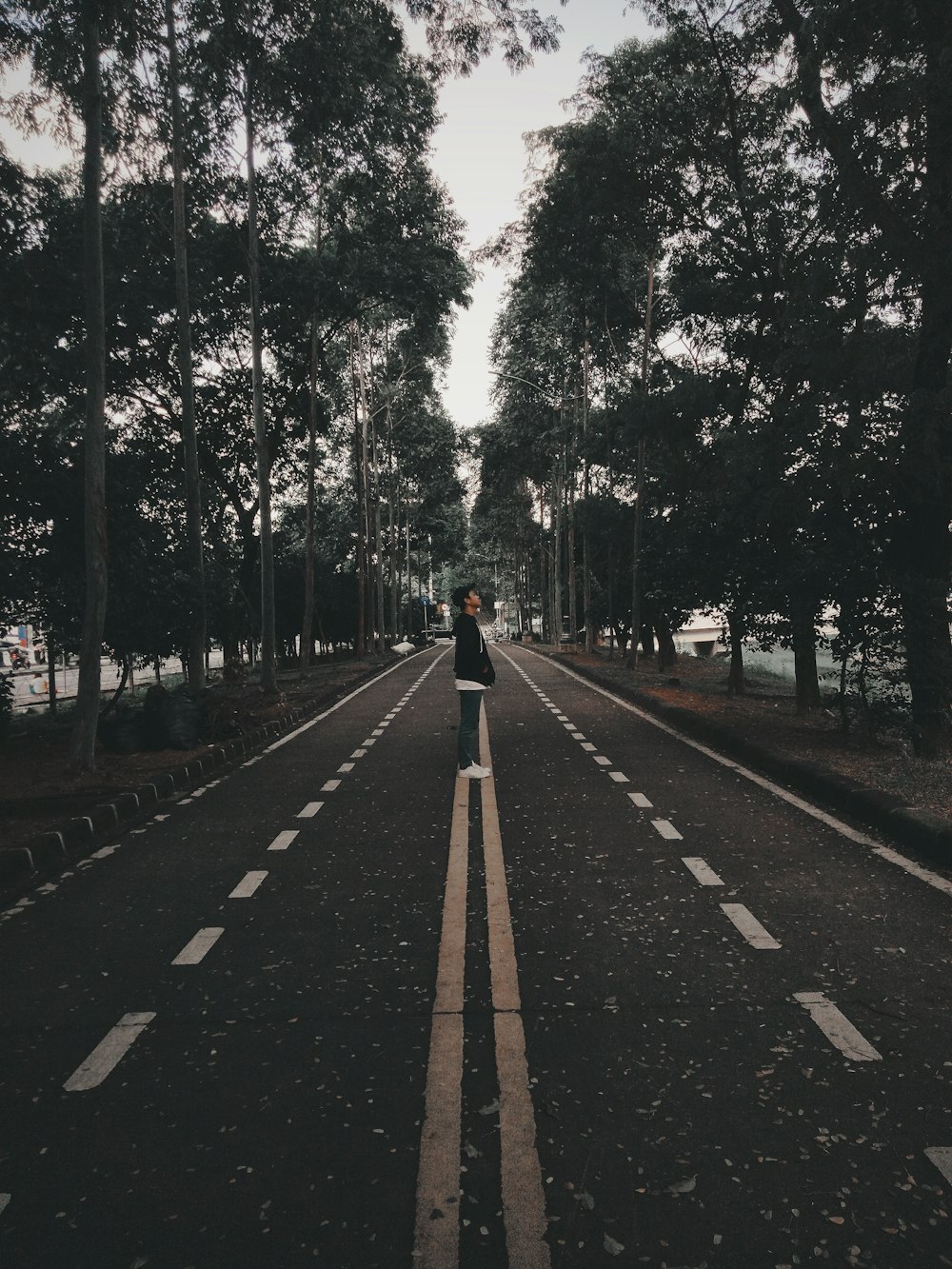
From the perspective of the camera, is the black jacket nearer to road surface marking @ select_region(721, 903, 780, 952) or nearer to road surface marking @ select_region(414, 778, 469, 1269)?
road surface marking @ select_region(414, 778, 469, 1269)

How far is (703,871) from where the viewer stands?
7.17 m

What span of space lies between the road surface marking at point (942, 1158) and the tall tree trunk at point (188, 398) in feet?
50.7

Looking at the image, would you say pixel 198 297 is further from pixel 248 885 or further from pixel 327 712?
pixel 248 885

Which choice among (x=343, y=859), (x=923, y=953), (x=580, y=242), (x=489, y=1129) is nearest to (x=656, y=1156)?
(x=489, y=1129)

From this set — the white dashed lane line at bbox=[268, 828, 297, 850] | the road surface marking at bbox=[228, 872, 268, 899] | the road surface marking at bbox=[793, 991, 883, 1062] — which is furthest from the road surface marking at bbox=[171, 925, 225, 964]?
the road surface marking at bbox=[793, 991, 883, 1062]

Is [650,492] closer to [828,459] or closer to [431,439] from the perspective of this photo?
[828,459]

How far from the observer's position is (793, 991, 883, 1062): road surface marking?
13.8 feet

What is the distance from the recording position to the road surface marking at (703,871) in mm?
6898

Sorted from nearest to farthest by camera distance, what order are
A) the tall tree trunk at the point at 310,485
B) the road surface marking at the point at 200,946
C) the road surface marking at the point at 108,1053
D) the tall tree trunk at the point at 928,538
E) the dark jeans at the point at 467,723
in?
1. the road surface marking at the point at 108,1053
2. the road surface marking at the point at 200,946
3. the tall tree trunk at the point at 928,538
4. the dark jeans at the point at 467,723
5. the tall tree trunk at the point at 310,485

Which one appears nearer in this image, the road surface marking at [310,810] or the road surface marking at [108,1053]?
the road surface marking at [108,1053]

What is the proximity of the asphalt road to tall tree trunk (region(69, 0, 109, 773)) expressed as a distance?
4.08m

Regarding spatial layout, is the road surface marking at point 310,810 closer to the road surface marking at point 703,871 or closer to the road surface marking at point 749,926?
the road surface marking at point 703,871

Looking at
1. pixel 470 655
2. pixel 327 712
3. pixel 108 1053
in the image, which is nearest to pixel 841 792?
pixel 470 655

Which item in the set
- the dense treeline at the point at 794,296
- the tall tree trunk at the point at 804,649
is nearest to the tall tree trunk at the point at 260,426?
the dense treeline at the point at 794,296
